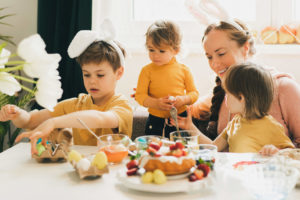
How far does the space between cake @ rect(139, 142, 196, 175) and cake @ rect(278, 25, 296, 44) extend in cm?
214

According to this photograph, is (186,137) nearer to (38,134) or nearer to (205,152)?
(205,152)

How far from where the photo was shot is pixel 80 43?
190 centimetres

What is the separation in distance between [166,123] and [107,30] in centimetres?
64

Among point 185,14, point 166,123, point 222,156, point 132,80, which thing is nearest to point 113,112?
point 166,123

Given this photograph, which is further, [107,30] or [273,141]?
[107,30]

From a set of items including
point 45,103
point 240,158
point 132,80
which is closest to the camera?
point 45,103

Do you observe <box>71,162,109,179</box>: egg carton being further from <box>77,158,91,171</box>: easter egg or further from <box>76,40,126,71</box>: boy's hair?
<box>76,40,126,71</box>: boy's hair

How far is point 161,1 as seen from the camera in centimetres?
317

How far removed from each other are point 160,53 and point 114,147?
0.92m

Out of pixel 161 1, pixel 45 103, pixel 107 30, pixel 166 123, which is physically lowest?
pixel 166 123

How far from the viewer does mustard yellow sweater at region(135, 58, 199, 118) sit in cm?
217

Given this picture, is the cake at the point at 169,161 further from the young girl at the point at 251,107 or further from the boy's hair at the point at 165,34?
the boy's hair at the point at 165,34

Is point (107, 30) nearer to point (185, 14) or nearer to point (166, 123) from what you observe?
point (166, 123)

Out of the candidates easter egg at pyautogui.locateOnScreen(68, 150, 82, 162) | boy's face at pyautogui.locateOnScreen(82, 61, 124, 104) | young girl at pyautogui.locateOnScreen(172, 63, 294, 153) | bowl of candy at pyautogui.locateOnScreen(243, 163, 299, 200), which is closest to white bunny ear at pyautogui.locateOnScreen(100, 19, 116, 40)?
boy's face at pyautogui.locateOnScreen(82, 61, 124, 104)
